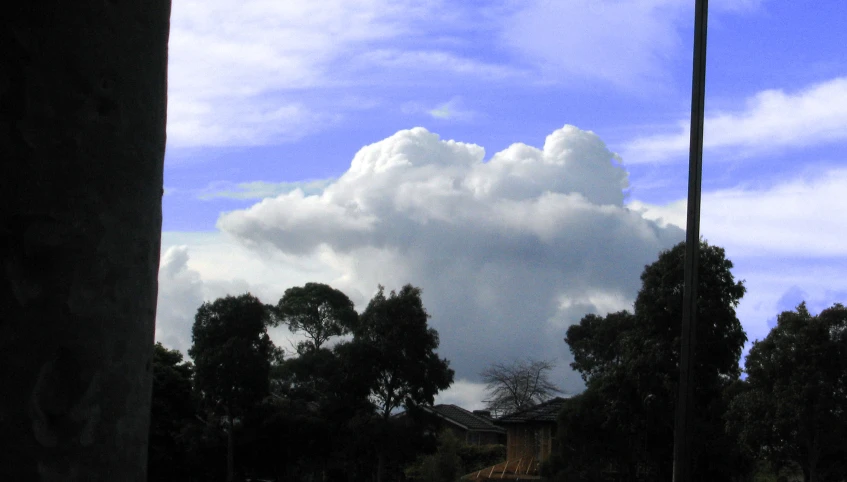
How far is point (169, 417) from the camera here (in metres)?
35.7

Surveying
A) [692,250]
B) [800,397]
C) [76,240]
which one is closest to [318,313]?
[800,397]

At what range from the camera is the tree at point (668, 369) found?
2591 centimetres

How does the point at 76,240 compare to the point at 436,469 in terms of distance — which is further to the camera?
the point at 436,469

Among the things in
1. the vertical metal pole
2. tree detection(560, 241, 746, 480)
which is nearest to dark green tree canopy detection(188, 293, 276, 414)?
tree detection(560, 241, 746, 480)

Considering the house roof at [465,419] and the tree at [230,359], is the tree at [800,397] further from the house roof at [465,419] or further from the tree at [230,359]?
the house roof at [465,419]

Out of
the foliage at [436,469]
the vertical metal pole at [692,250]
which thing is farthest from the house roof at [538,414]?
the vertical metal pole at [692,250]

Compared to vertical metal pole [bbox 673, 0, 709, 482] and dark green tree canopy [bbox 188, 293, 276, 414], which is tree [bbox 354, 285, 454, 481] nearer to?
dark green tree canopy [bbox 188, 293, 276, 414]

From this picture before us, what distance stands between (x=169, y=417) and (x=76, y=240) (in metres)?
36.0

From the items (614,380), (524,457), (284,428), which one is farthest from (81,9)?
(524,457)

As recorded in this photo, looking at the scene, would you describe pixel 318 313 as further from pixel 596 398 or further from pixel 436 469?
pixel 596 398

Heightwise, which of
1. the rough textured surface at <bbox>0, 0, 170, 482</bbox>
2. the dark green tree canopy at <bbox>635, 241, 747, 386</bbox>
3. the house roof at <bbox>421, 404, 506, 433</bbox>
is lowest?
the house roof at <bbox>421, 404, 506, 433</bbox>

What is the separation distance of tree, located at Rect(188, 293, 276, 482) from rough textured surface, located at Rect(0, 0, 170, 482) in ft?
107

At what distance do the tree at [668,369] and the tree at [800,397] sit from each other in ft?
6.55

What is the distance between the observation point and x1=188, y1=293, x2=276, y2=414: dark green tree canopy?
Result: 33594 mm
